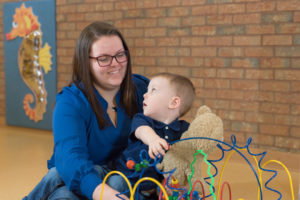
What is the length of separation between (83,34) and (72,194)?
68cm

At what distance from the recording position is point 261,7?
2791 mm

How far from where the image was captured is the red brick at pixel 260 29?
2.78 metres

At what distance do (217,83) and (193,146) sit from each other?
1.84 m

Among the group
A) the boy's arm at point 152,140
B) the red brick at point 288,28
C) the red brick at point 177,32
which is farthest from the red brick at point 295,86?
the boy's arm at point 152,140

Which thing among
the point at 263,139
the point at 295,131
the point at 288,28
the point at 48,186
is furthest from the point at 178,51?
the point at 48,186

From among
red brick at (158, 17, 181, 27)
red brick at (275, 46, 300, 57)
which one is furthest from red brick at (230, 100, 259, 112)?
red brick at (158, 17, 181, 27)

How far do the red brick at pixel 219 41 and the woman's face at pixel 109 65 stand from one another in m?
1.54

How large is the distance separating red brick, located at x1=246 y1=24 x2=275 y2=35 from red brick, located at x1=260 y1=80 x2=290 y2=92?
38cm

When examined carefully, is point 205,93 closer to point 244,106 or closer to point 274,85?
point 244,106

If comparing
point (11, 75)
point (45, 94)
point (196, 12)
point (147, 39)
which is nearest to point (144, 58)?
point (147, 39)

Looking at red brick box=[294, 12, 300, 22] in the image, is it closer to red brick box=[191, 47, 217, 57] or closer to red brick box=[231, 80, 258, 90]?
red brick box=[231, 80, 258, 90]

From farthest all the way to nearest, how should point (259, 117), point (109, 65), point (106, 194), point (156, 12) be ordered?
point (156, 12) < point (259, 117) < point (109, 65) < point (106, 194)

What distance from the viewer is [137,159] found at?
1.44 m

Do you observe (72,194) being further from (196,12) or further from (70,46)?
(70,46)
